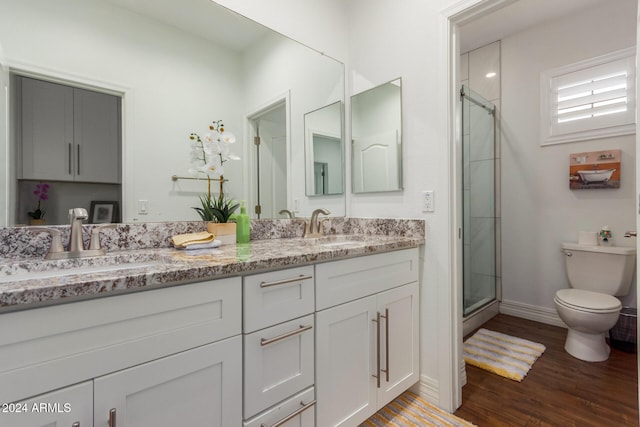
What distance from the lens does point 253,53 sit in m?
1.62

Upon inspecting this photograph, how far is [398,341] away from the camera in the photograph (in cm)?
147

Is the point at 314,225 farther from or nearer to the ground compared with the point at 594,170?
nearer to the ground

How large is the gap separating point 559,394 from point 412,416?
2.83 feet

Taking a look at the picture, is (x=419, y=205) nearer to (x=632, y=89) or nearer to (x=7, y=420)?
(x=7, y=420)

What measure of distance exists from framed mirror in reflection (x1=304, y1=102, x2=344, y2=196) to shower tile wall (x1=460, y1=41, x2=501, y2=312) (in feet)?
3.53

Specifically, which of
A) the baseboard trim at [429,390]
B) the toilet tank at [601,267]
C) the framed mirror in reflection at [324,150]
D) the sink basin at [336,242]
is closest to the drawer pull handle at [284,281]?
the sink basin at [336,242]

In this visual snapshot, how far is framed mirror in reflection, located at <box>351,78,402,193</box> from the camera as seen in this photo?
1.77 m

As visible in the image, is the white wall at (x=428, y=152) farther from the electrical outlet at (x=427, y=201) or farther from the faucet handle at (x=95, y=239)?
the faucet handle at (x=95, y=239)

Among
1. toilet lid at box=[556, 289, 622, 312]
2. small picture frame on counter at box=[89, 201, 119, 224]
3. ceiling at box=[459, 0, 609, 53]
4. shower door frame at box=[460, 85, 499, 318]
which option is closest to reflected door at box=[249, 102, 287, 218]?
small picture frame on counter at box=[89, 201, 119, 224]

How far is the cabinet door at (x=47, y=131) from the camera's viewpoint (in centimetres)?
106

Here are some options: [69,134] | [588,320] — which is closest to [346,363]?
[69,134]

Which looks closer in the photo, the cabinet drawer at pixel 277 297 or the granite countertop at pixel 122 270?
the granite countertop at pixel 122 270

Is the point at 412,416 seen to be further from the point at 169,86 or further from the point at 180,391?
the point at 169,86

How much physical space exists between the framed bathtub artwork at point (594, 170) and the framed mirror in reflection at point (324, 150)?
6.37 feet
